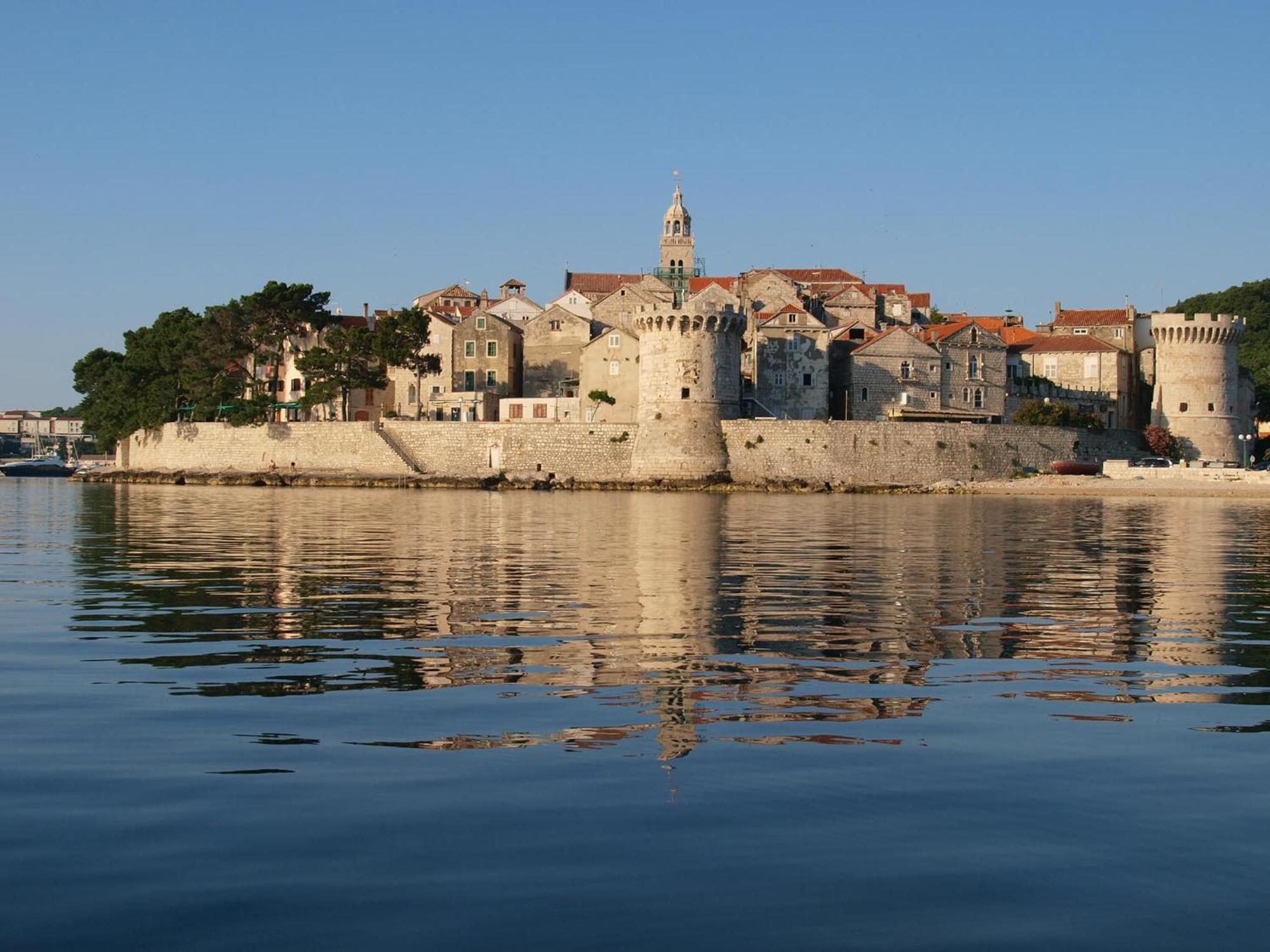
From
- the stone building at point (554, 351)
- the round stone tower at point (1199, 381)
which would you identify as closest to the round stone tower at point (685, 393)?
the stone building at point (554, 351)

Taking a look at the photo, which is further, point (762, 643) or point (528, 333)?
point (528, 333)

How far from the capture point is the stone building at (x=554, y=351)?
65438 mm

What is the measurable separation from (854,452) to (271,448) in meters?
25.4

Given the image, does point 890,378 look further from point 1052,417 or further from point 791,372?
point 1052,417

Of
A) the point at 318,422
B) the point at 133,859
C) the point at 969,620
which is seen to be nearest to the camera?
the point at 133,859

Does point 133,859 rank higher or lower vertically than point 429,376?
lower

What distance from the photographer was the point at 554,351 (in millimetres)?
65562

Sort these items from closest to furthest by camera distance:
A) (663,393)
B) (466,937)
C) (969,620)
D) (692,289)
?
(466,937), (969,620), (663,393), (692,289)

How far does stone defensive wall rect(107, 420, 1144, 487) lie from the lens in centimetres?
5731

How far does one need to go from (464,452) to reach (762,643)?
48915mm

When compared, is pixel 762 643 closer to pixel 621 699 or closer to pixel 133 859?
pixel 621 699

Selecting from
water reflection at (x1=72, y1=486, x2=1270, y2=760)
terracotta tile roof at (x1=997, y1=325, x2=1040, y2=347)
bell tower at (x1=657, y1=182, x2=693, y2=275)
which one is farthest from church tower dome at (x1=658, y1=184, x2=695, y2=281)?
water reflection at (x1=72, y1=486, x2=1270, y2=760)

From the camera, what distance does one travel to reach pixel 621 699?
8797 mm

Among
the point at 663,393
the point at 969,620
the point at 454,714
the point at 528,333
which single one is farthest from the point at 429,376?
the point at 454,714
